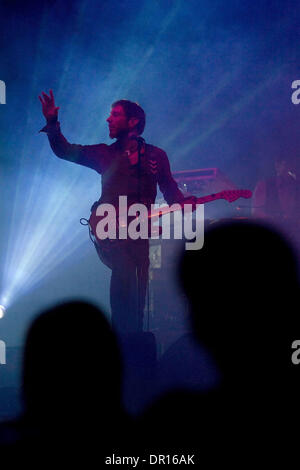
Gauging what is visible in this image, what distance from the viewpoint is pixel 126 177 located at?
2.73 m

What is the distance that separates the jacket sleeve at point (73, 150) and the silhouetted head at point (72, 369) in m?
1.26

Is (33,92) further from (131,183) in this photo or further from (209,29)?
(131,183)

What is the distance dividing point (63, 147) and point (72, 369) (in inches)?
69.2

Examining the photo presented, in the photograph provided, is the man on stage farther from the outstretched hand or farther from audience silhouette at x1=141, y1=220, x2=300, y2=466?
audience silhouette at x1=141, y1=220, x2=300, y2=466

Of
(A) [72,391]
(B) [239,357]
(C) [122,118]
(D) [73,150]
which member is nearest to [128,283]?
(A) [72,391]

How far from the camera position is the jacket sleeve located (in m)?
2.77

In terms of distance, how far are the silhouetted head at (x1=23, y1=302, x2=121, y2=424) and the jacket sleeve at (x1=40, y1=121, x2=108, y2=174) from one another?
126 centimetres

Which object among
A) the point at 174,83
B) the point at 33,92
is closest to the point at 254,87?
the point at 174,83

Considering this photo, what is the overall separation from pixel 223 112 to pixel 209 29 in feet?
5.95

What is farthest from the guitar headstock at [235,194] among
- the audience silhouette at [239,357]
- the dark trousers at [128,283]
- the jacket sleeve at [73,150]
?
the jacket sleeve at [73,150]

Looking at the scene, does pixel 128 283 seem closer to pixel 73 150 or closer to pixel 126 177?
pixel 126 177

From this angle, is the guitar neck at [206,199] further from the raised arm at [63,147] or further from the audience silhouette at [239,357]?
the raised arm at [63,147]

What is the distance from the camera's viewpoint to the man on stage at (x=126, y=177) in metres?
2.49

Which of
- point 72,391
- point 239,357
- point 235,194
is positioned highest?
point 235,194
